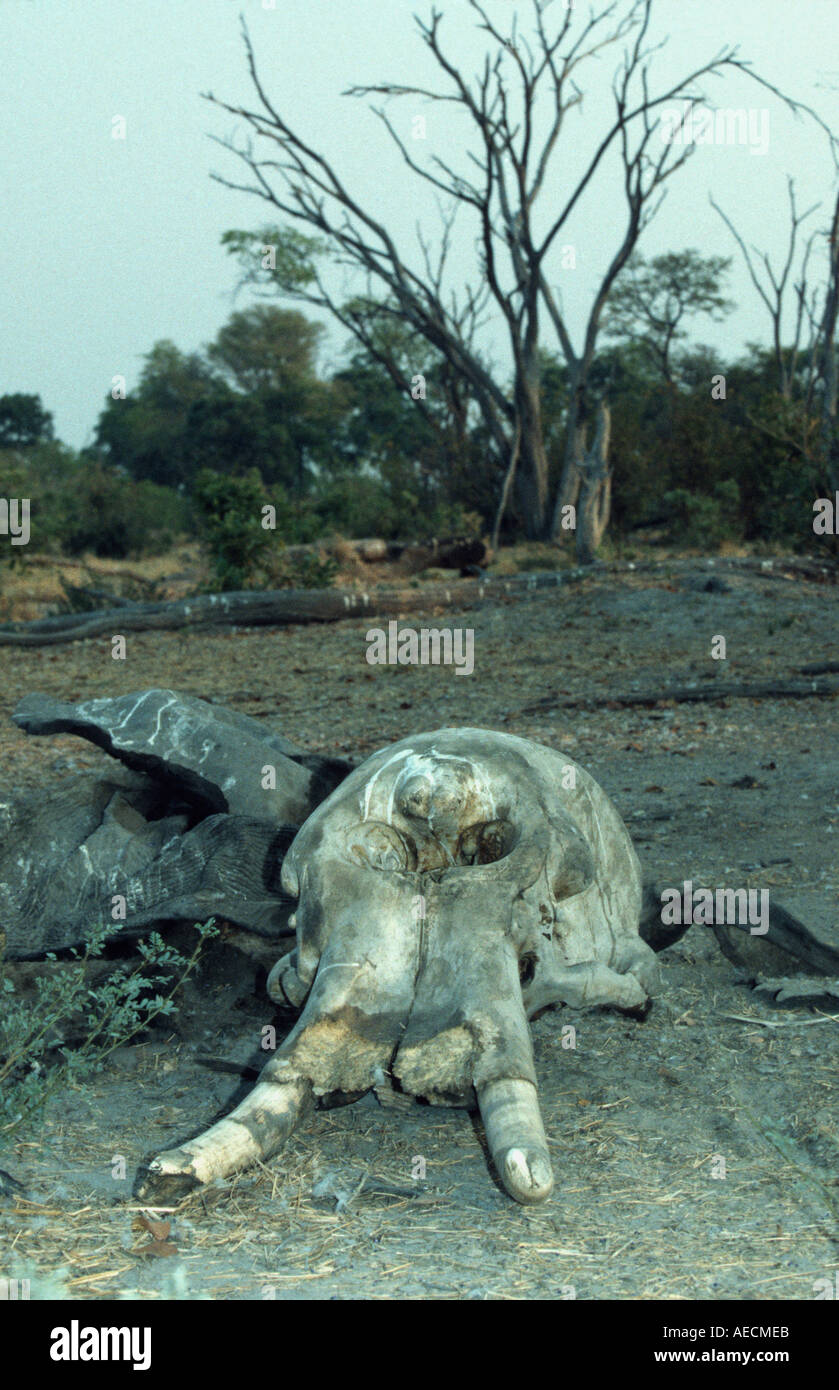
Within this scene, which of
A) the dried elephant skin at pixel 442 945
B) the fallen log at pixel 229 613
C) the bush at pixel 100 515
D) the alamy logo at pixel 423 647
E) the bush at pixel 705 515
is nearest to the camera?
the dried elephant skin at pixel 442 945

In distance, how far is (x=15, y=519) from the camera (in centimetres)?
1936

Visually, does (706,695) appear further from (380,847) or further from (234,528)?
(234,528)

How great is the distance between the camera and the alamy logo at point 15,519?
18.7 metres

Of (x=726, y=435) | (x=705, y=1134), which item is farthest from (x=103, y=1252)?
(x=726, y=435)

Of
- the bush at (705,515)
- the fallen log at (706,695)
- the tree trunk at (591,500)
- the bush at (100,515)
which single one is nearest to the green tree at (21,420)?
the bush at (100,515)

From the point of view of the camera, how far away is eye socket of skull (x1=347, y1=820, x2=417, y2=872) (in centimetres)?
372

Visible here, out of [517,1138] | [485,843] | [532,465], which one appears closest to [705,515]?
[532,465]

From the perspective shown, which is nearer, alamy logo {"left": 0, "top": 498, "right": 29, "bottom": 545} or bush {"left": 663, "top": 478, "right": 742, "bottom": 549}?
alamy logo {"left": 0, "top": 498, "right": 29, "bottom": 545}

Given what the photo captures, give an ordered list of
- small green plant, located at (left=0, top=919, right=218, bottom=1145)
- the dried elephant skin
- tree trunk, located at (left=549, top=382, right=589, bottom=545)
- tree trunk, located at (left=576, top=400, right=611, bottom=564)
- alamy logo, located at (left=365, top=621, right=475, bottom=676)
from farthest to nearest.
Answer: tree trunk, located at (left=549, top=382, right=589, bottom=545)
tree trunk, located at (left=576, top=400, right=611, bottom=564)
alamy logo, located at (left=365, top=621, right=475, bottom=676)
small green plant, located at (left=0, top=919, right=218, bottom=1145)
the dried elephant skin

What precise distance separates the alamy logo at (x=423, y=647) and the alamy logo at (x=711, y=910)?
6725mm

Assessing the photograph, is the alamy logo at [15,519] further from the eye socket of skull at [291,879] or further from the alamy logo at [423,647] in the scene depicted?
the eye socket of skull at [291,879]

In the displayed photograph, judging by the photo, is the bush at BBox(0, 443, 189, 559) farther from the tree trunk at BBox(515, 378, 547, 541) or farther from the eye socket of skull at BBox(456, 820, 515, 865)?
the eye socket of skull at BBox(456, 820, 515, 865)

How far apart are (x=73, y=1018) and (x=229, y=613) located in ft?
35.3

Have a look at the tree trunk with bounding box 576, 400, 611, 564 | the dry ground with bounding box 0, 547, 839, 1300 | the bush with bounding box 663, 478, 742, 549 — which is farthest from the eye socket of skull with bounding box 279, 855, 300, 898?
the bush with bounding box 663, 478, 742, 549
